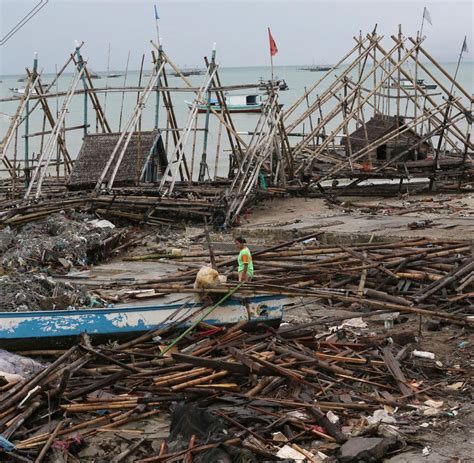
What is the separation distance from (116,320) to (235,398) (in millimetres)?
2090

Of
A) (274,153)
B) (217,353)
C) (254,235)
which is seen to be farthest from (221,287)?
(274,153)

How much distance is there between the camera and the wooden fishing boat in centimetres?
923

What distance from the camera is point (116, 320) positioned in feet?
30.7

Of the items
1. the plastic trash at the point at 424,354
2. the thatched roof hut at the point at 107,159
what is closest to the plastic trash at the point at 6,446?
the plastic trash at the point at 424,354

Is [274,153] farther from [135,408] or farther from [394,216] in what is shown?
[135,408]

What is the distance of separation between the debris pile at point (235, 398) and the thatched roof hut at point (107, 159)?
9.21m

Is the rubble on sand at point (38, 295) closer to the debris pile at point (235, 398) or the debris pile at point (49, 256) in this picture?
the debris pile at point (49, 256)

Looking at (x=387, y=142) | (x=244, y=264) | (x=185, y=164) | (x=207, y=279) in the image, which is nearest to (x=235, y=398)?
(x=207, y=279)

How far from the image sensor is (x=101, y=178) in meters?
17.4

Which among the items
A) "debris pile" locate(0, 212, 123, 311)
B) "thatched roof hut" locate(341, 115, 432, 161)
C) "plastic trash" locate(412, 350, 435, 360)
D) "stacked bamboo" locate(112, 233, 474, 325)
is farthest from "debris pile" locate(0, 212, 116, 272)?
"thatched roof hut" locate(341, 115, 432, 161)

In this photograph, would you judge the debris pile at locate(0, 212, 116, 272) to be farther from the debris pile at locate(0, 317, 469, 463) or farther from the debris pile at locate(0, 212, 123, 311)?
the debris pile at locate(0, 317, 469, 463)

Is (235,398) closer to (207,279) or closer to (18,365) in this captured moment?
(207,279)

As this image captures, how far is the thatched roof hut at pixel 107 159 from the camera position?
1813 centimetres

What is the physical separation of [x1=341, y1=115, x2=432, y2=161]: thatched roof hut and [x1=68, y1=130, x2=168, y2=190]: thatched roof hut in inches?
231
